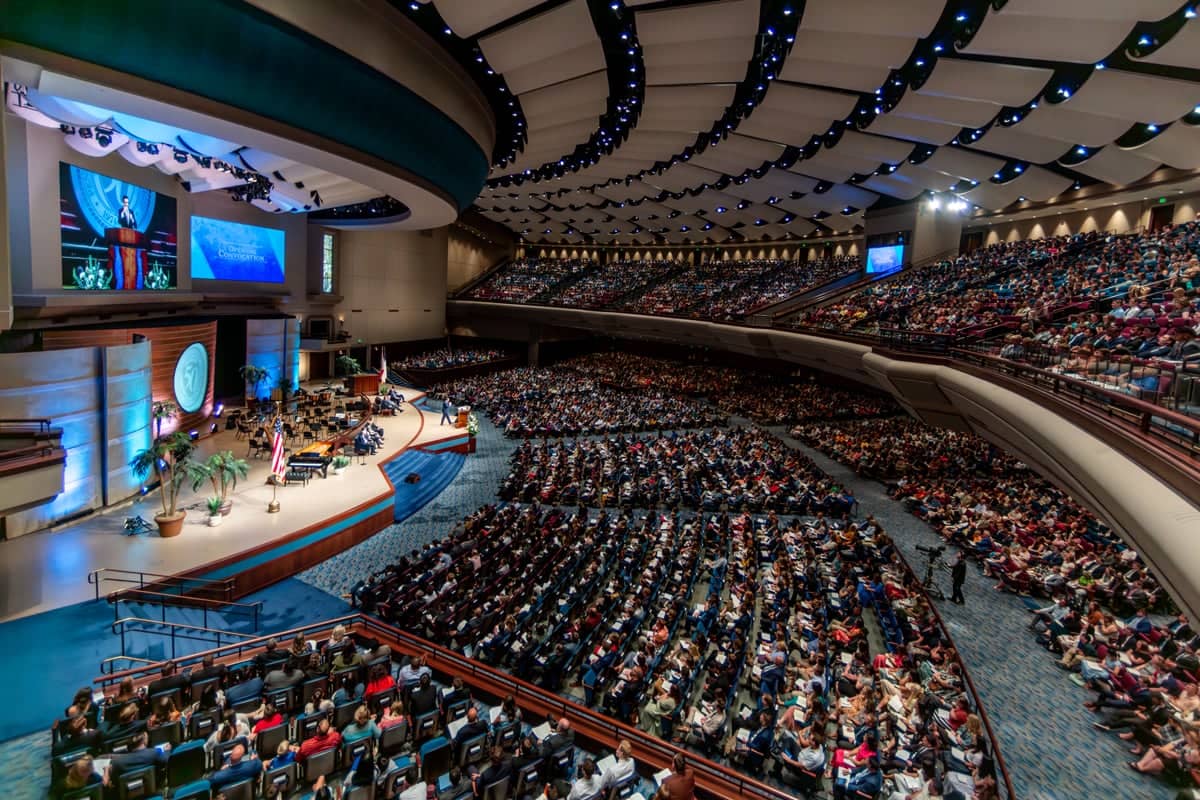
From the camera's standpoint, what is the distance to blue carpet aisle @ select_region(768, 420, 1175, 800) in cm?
717

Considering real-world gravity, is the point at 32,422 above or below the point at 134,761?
above

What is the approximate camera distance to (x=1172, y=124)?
55.3 feet

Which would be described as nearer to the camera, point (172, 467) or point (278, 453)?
point (172, 467)

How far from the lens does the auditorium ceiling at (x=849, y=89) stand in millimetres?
12258

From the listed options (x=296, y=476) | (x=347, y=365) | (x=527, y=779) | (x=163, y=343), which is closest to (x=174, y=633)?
(x=527, y=779)

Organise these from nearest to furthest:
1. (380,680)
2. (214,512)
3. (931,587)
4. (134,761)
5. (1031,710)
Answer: (134,761) → (380,680) → (1031,710) → (931,587) → (214,512)

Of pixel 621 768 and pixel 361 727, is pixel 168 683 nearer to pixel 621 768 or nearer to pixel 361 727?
pixel 361 727

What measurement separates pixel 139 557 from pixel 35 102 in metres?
8.35

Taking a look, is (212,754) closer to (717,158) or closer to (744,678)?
(744,678)

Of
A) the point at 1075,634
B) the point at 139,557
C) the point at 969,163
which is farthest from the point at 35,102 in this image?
the point at 969,163

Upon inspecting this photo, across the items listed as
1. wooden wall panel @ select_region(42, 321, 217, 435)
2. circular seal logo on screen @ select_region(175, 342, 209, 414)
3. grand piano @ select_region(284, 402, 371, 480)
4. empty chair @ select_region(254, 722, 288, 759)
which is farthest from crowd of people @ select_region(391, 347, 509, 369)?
empty chair @ select_region(254, 722, 288, 759)

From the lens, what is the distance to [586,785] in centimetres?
600

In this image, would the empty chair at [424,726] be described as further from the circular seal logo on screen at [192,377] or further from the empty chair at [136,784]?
the circular seal logo on screen at [192,377]

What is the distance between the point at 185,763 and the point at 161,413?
38.8 ft
